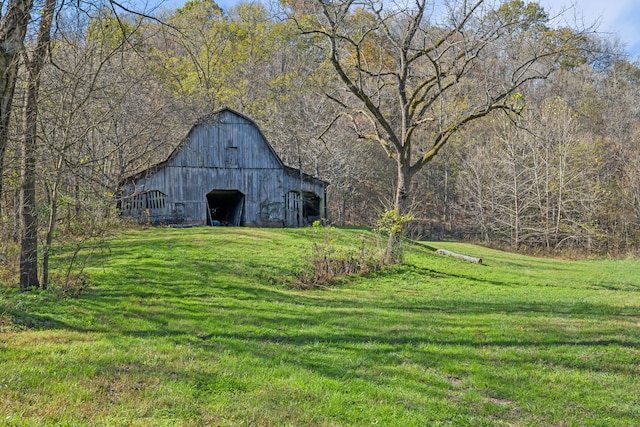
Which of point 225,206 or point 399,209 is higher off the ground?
point 225,206

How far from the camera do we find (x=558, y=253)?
36844 mm

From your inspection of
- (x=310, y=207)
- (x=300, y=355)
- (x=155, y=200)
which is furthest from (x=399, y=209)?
(x=155, y=200)

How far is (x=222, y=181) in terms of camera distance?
1134 inches

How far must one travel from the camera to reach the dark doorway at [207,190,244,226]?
29734mm

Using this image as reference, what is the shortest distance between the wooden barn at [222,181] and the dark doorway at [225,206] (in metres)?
0.12

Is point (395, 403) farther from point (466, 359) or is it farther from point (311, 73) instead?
point (311, 73)

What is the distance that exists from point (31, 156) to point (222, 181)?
66.2ft

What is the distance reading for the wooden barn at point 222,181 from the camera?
27422 millimetres

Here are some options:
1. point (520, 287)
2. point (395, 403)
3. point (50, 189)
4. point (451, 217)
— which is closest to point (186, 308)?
point (50, 189)

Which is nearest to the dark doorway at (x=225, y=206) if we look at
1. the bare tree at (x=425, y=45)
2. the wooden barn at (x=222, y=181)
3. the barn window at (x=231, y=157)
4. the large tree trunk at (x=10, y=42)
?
the wooden barn at (x=222, y=181)

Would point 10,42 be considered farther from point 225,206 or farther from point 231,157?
point 225,206

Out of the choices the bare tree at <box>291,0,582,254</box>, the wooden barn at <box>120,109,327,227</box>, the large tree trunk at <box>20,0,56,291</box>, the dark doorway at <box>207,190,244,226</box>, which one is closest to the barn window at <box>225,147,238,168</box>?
the wooden barn at <box>120,109,327,227</box>

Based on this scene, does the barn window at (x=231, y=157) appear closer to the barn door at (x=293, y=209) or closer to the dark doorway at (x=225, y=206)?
the dark doorway at (x=225, y=206)

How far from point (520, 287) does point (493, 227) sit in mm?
26103
